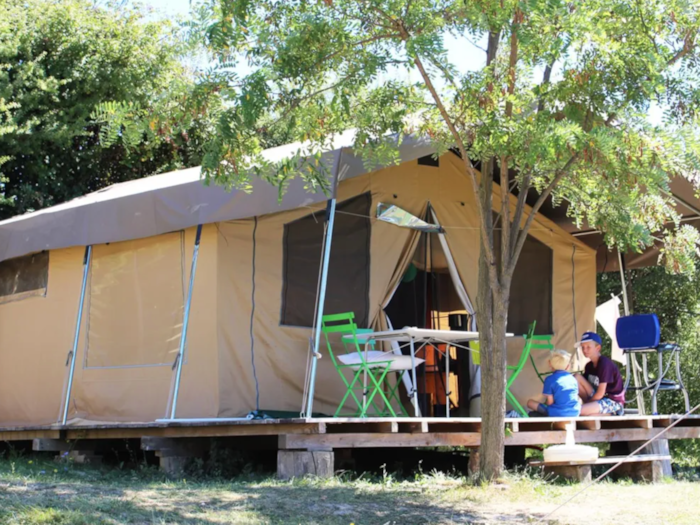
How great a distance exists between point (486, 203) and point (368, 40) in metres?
1.22

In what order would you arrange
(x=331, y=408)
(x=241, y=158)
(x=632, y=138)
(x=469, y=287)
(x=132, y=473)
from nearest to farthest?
(x=632, y=138)
(x=241, y=158)
(x=132, y=473)
(x=331, y=408)
(x=469, y=287)

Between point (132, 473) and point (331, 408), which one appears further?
point (331, 408)

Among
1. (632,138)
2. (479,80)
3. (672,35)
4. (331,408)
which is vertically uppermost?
(672,35)

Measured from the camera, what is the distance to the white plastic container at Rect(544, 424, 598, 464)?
227 inches

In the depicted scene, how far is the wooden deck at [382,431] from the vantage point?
5.48 meters

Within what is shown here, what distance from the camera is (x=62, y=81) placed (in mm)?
10672

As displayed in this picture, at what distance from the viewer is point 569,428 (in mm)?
6277

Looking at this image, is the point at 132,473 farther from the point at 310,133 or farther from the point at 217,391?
the point at 310,133

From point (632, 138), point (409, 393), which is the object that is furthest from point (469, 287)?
point (632, 138)

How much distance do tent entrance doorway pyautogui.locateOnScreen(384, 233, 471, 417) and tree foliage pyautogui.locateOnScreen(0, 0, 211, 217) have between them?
3883mm

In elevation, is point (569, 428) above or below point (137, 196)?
below

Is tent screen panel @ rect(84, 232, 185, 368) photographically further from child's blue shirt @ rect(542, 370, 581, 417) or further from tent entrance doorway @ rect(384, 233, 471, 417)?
child's blue shirt @ rect(542, 370, 581, 417)

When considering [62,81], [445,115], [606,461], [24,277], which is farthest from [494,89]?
[62,81]

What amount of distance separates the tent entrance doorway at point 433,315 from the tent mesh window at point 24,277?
313cm
